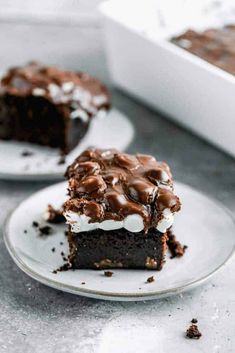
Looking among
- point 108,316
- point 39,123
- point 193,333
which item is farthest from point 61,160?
point 193,333

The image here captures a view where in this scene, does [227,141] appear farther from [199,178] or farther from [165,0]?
[165,0]

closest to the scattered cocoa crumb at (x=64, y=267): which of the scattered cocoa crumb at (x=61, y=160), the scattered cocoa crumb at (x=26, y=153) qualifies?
the scattered cocoa crumb at (x=61, y=160)

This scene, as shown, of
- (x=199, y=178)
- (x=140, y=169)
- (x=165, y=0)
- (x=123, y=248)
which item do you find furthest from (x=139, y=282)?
(x=165, y=0)

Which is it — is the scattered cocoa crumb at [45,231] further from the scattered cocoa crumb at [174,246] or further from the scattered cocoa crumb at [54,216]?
the scattered cocoa crumb at [174,246]

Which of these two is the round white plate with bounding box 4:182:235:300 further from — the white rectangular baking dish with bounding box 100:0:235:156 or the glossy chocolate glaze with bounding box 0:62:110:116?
the glossy chocolate glaze with bounding box 0:62:110:116

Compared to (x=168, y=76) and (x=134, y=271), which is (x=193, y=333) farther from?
(x=168, y=76)

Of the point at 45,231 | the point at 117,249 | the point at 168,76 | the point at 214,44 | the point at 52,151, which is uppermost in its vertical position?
the point at 214,44
